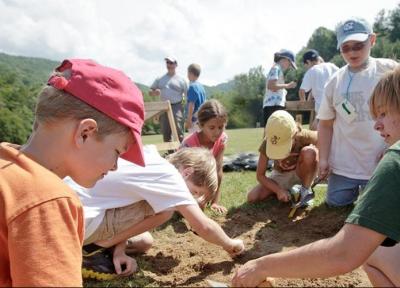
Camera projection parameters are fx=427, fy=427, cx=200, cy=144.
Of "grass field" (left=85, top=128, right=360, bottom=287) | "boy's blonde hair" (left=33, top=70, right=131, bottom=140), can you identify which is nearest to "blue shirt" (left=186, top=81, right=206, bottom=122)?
"grass field" (left=85, top=128, right=360, bottom=287)

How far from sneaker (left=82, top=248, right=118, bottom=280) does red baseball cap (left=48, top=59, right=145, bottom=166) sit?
4.69ft

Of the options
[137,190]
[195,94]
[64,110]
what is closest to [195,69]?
[195,94]

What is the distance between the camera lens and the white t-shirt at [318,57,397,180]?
4.07 meters

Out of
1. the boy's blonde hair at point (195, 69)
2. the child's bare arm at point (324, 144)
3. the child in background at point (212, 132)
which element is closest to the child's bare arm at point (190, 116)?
the boy's blonde hair at point (195, 69)

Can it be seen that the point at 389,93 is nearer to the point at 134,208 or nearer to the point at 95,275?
the point at 134,208

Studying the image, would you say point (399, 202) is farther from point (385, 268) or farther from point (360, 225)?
point (385, 268)

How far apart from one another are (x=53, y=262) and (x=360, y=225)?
95cm

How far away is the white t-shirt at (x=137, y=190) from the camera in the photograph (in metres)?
2.59

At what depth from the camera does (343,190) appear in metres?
4.20

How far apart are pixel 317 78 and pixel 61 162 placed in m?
7.15

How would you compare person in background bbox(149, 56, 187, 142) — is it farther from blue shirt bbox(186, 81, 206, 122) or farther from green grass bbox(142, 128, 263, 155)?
green grass bbox(142, 128, 263, 155)

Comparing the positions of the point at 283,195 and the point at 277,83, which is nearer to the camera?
the point at 283,195

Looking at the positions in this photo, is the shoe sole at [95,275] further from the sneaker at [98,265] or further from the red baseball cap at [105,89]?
the red baseball cap at [105,89]

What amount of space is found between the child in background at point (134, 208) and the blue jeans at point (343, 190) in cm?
166
